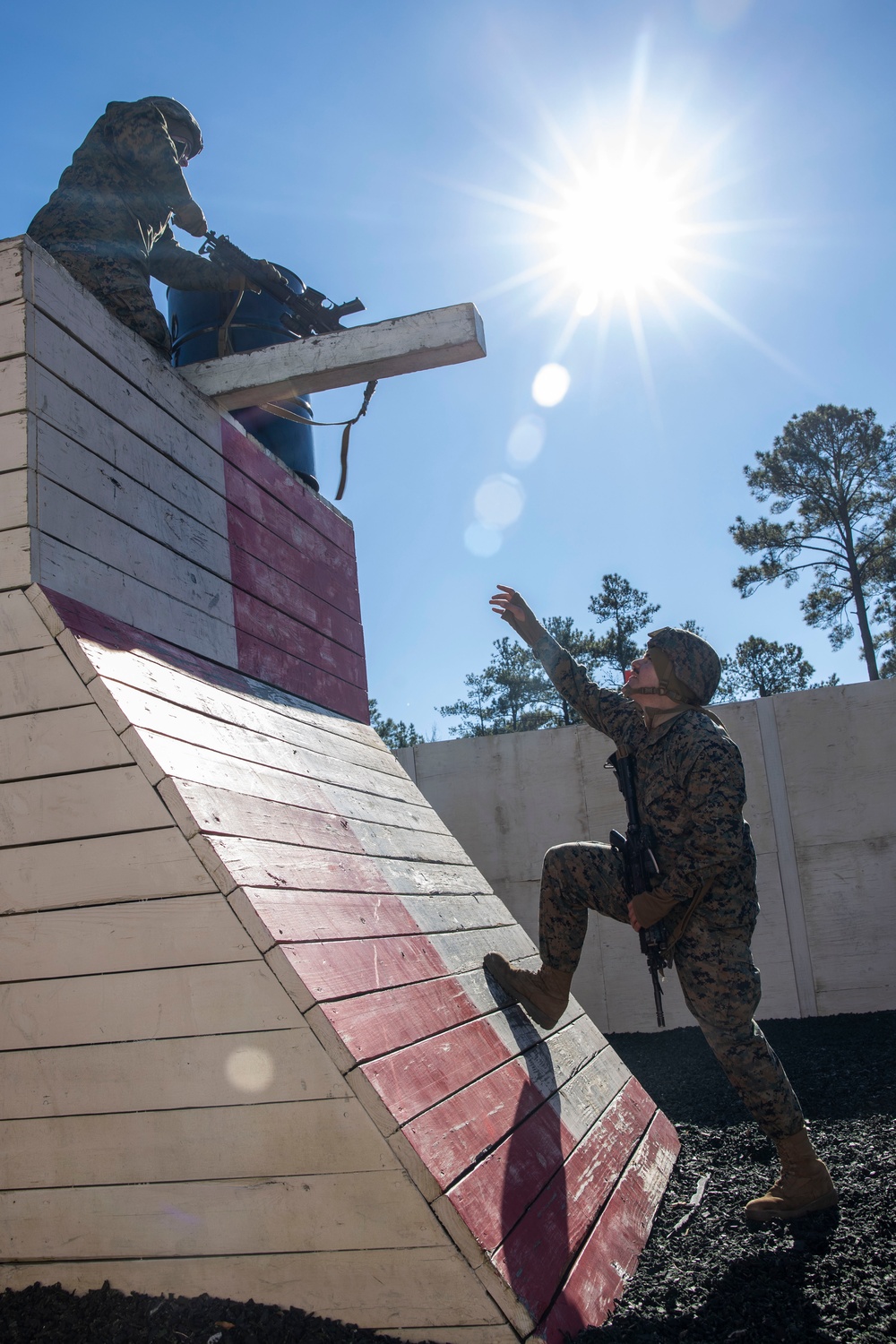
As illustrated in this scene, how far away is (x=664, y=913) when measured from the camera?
2.66 metres

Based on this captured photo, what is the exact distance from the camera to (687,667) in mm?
2924

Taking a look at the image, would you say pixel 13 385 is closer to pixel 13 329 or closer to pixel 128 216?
pixel 13 329

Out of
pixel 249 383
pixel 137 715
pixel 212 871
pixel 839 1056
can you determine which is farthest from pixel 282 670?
pixel 839 1056

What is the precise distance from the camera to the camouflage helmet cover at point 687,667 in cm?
292

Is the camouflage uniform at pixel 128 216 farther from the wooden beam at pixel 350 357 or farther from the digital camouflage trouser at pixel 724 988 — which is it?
the digital camouflage trouser at pixel 724 988

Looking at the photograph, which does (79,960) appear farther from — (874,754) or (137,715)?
(874,754)

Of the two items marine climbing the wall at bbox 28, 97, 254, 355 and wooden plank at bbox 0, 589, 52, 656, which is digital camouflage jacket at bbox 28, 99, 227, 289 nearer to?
marine climbing the wall at bbox 28, 97, 254, 355

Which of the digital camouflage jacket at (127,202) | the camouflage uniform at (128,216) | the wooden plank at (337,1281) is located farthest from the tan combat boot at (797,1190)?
the digital camouflage jacket at (127,202)

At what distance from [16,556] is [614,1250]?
2.25 metres

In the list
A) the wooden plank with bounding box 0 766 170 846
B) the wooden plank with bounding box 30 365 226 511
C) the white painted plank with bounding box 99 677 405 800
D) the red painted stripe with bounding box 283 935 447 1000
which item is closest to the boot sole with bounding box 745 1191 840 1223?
the red painted stripe with bounding box 283 935 447 1000

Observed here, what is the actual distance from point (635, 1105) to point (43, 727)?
238cm

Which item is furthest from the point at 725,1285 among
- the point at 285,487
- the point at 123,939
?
the point at 285,487

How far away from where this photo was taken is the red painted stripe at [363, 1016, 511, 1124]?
184 cm

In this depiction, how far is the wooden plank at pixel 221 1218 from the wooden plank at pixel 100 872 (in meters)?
0.60
